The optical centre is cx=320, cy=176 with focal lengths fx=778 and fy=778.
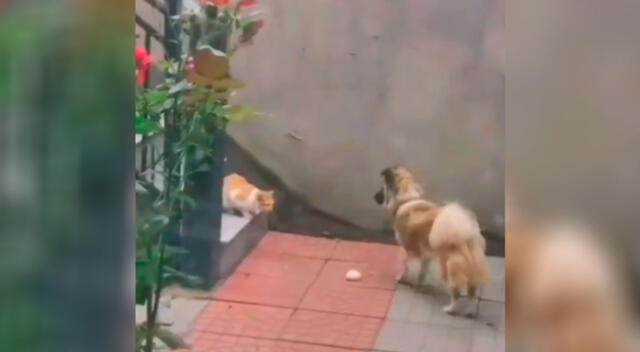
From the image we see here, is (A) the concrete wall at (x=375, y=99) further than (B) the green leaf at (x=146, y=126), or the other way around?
(B) the green leaf at (x=146, y=126)

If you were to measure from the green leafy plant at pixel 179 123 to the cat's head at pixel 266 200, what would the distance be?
0.35 feet

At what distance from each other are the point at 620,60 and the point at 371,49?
35 centimetres

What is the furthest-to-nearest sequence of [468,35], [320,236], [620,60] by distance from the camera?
[320,236] < [468,35] < [620,60]

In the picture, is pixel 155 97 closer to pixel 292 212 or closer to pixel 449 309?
pixel 292 212

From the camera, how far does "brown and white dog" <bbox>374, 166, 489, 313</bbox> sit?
3.78ft

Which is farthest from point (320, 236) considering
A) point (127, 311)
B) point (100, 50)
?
point (100, 50)

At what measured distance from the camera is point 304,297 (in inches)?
48.9

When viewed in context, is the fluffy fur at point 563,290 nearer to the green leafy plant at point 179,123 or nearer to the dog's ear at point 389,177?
the dog's ear at point 389,177

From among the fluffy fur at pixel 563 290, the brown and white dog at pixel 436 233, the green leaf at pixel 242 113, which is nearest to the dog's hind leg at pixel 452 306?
the brown and white dog at pixel 436 233

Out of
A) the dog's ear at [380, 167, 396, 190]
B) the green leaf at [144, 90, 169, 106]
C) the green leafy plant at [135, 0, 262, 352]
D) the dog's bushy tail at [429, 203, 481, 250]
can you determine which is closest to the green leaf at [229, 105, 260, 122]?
the green leafy plant at [135, 0, 262, 352]

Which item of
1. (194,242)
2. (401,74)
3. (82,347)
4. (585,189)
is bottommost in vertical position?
(82,347)

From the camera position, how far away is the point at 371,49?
1159 millimetres

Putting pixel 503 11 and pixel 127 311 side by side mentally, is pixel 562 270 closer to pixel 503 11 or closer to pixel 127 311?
pixel 503 11

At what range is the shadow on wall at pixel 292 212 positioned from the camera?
1216 mm
